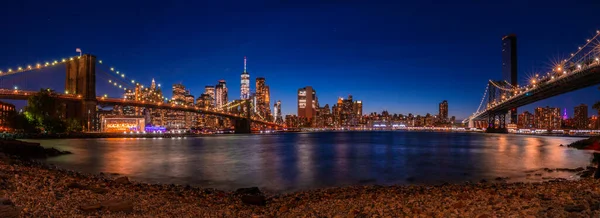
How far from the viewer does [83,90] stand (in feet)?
240

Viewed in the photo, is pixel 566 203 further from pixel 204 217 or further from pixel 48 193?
pixel 48 193

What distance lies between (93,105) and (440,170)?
6856cm

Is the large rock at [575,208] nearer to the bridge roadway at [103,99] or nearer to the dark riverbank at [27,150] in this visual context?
the dark riverbank at [27,150]

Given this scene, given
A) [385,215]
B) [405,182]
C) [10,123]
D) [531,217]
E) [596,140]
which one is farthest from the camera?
[10,123]

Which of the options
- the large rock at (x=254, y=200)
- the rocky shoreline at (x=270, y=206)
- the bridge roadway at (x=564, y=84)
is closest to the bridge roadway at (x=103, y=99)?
the rocky shoreline at (x=270, y=206)

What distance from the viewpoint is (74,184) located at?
9.68m

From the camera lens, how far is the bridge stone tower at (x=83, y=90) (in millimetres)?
71812

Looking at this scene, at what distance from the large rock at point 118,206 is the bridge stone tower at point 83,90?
71.1 m

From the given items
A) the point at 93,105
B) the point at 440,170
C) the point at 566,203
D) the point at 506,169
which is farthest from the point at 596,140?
the point at 93,105

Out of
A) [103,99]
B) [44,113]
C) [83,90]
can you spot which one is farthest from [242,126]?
[44,113]

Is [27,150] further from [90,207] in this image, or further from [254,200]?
[90,207]

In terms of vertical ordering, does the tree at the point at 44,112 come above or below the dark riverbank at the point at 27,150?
above

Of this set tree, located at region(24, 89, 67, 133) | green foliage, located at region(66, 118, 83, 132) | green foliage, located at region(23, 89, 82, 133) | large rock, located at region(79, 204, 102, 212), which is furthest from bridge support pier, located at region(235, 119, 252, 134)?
large rock, located at region(79, 204, 102, 212)

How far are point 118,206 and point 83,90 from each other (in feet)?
250
